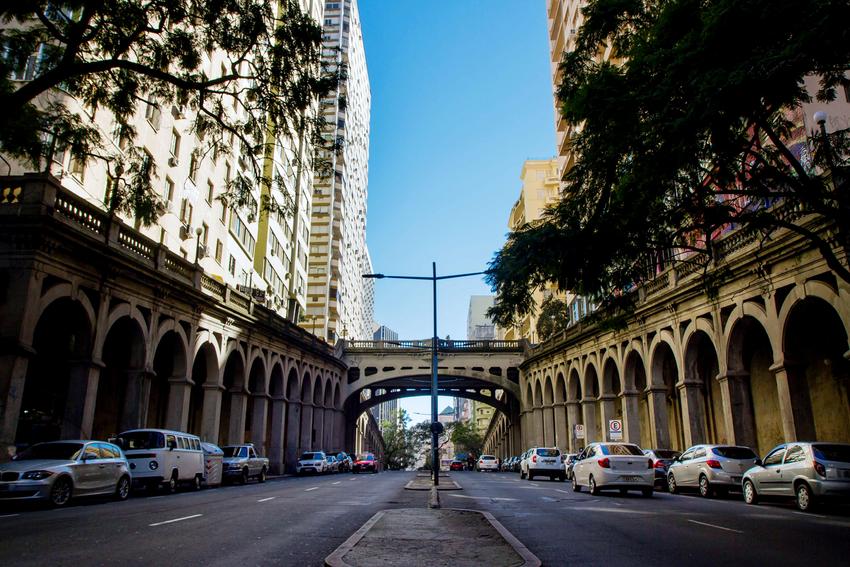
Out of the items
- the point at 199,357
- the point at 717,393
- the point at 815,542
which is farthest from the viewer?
the point at 199,357

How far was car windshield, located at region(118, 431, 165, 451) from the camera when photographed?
20688 mm

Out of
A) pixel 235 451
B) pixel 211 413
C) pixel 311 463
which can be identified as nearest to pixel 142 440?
pixel 235 451

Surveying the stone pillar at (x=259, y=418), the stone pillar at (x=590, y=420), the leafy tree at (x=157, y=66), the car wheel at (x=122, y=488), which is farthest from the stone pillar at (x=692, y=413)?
the stone pillar at (x=259, y=418)

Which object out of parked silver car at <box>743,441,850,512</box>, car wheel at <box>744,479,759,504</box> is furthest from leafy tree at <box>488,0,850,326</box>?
car wheel at <box>744,479,759,504</box>

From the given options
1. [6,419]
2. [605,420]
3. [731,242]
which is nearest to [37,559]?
[6,419]

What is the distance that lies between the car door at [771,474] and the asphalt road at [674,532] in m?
0.47

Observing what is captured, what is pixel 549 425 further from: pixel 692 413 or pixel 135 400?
pixel 135 400

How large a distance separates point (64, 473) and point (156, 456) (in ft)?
16.6

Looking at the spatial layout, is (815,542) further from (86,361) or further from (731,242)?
(86,361)

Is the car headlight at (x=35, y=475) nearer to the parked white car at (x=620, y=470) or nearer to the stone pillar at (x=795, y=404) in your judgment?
the parked white car at (x=620, y=470)

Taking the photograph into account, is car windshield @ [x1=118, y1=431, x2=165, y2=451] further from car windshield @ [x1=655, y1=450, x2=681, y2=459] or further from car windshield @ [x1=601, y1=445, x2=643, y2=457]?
car windshield @ [x1=655, y1=450, x2=681, y2=459]

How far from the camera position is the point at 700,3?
12.4 meters

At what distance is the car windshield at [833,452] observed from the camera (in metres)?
14.8

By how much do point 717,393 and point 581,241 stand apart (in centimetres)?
1867
